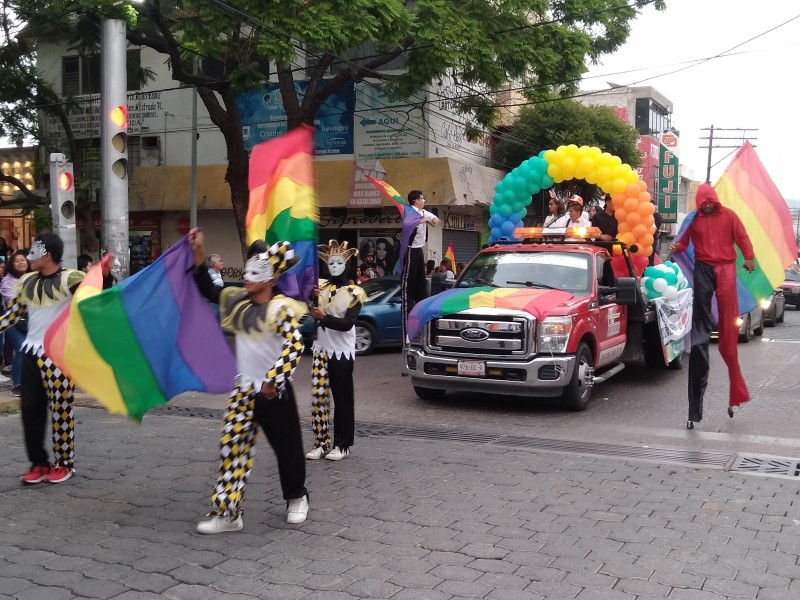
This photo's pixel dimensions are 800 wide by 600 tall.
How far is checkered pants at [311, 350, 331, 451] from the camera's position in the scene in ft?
23.5

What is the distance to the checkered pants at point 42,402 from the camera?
6328 mm

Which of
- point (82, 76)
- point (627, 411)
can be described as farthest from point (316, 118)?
point (627, 411)

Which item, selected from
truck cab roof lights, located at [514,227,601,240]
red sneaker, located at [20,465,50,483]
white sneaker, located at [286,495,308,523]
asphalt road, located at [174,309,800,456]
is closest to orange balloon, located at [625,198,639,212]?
truck cab roof lights, located at [514,227,601,240]

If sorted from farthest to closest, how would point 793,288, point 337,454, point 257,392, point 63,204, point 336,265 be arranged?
point 793,288, point 63,204, point 337,454, point 336,265, point 257,392

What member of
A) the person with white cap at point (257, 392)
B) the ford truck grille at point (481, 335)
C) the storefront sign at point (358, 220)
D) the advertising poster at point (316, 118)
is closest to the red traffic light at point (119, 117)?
the ford truck grille at point (481, 335)

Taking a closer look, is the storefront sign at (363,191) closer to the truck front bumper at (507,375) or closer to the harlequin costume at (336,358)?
the truck front bumper at (507,375)

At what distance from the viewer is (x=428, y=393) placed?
1055 centimetres

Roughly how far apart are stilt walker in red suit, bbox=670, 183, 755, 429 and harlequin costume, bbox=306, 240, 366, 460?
12.0 feet

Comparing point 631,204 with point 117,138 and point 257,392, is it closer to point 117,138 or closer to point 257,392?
point 117,138

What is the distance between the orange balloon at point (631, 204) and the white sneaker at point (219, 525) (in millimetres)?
8453

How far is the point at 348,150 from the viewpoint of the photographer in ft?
84.4

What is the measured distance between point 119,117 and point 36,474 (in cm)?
617

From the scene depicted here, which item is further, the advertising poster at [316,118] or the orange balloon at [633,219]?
the advertising poster at [316,118]

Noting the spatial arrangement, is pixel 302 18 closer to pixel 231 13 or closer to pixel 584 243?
pixel 231 13
